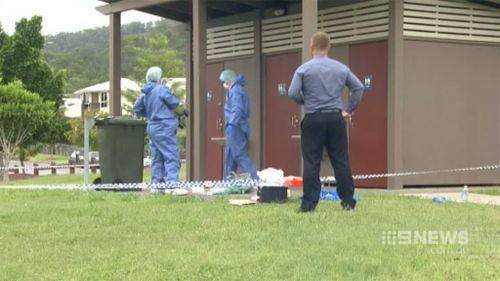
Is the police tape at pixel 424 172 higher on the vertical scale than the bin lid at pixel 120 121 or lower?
lower

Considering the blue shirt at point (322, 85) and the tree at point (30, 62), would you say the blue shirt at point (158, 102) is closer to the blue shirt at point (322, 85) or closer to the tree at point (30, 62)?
the blue shirt at point (322, 85)

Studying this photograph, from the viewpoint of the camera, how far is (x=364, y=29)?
39.5 feet

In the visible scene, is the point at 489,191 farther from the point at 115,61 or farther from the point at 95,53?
the point at 95,53

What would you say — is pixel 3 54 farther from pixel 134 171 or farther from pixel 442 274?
pixel 442 274

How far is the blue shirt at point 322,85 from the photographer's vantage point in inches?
280

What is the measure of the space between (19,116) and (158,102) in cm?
1786

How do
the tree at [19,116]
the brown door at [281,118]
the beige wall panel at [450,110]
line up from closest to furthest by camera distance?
the beige wall panel at [450,110]
the brown door at [281,118]
the tree at [19,116]

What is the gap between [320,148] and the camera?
716cm

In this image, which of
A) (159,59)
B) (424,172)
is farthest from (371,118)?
(159,59)

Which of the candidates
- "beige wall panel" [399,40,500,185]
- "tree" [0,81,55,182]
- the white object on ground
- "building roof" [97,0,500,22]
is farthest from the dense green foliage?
the white object on ground

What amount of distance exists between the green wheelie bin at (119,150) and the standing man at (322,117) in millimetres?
4603

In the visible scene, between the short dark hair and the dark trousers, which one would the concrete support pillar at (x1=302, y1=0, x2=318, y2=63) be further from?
the dark trousers

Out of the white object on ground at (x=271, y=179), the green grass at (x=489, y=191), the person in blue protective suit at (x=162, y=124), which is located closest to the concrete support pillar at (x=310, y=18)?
the person in blue protective suit at (x=162, y=124)

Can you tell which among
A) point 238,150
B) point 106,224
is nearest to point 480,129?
point 238,150
